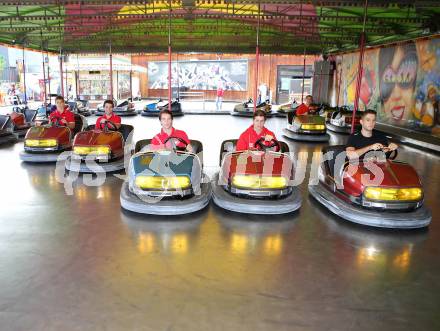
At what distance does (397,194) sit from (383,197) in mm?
91

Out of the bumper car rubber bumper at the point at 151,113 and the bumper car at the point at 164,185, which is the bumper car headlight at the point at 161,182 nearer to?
the bumper car at the point at 164,185

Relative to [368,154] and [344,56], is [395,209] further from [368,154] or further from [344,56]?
[344,56]

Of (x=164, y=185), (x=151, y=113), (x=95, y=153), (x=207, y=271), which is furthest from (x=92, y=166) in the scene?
(x=151, y=113)

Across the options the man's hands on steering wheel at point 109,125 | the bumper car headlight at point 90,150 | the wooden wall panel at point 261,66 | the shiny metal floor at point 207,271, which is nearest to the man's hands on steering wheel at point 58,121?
the man's hands on steering wheel at point 109,125

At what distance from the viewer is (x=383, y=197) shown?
2750 mm

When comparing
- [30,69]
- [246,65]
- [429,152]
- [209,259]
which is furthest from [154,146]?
[30,69]

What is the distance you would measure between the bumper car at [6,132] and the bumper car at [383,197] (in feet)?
16.3

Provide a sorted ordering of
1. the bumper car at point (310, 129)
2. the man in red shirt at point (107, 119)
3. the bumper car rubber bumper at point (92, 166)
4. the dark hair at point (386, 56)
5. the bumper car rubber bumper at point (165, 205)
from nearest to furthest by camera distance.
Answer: the bumper car rubber bumper at point (165, 205) → the bumper car rubber bumper at point (92, 166) → the man in red shirt at point (107, 119) → the bumper car at point (310, 129) → the dark hair at point (386, 56)

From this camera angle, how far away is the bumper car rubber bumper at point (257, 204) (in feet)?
9.55

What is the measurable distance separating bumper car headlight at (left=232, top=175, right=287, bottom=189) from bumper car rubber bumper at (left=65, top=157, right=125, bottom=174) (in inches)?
65.8

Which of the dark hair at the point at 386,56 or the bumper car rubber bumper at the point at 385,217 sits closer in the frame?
the bumper car rubber bumper at the point at 385,217

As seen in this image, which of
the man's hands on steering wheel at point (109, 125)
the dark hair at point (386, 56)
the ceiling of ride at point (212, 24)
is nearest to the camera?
the man's hands on steering wheel at point (109, 125)

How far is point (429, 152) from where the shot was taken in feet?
20.0

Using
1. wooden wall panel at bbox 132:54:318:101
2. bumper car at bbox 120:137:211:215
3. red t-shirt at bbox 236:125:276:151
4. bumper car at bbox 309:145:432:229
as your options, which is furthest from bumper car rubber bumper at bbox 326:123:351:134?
wooden wall panel at bbox 132:54:318:101
